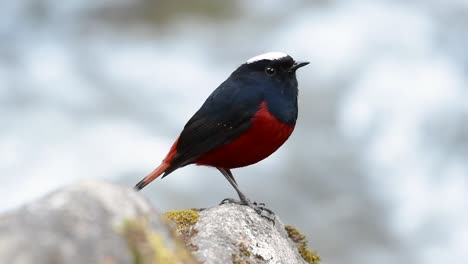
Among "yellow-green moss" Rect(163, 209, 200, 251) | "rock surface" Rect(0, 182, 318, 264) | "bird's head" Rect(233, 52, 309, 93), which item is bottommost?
"rock surface" Rect(0, 182, 318, 264)

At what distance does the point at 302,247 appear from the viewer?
452 cm

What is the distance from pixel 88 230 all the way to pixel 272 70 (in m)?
Result: 2.77

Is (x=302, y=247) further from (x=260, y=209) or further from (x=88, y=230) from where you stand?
(x=88, y=230)

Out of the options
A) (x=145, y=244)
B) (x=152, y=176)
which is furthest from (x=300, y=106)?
(x=145, y=244)

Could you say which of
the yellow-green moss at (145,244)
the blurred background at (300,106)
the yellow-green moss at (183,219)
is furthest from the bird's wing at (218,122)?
the blurred background at (300,106)

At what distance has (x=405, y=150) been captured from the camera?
1209 cm

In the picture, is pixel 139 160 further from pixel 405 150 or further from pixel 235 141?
pixel 235 141

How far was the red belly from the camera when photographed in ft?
15.1

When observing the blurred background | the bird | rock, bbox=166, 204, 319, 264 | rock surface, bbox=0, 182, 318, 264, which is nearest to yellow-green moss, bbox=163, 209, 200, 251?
rock, bbox=166, 204, 319, 264

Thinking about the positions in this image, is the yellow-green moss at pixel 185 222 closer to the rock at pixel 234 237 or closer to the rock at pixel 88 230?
the rock at pixel 234 237

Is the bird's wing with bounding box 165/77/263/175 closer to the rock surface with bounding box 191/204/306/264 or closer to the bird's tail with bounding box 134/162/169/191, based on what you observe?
the bird's tail with bounding box 134/162/169/191

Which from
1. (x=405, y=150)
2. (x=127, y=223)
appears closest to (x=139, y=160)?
(x=405, y=150)

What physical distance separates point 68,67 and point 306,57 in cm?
386

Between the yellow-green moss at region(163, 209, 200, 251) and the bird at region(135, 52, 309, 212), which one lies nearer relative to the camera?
the yellow-green moss at region(163, 209, 200, 251)
